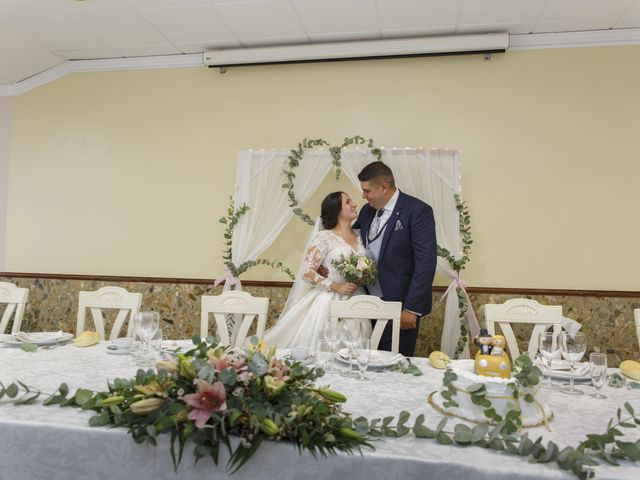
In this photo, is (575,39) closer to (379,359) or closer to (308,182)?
(308,182)

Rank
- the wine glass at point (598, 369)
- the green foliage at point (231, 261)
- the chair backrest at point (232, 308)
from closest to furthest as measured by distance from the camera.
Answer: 1. the wine glass at point (598, 369)
2. the chair backrest at point (232, 308)
3. the green foliage at point (231, 261)

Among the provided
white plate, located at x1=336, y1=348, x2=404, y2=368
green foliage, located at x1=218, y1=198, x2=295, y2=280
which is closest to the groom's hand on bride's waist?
green foliage, located at x1=218, y1=198, x2=295, y2=280

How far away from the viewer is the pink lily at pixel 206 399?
3.66 ft

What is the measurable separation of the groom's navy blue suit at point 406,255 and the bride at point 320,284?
212mm

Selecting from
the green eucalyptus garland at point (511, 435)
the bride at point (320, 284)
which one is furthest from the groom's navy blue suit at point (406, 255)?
the green eucalyptus garland at point (511, 435)

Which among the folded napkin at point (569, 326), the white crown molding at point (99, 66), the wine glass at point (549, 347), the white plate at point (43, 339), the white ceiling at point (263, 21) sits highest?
the white ceiling at point (263, 21)

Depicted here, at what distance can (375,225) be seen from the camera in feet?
12.1

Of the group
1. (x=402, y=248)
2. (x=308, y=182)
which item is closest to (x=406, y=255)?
(x=402, y=248)

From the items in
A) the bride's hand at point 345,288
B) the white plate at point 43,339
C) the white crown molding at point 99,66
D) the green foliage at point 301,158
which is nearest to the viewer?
the white plate at point 43,339

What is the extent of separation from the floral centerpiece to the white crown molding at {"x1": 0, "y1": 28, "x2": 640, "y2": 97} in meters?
3.79

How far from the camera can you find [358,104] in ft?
13.9

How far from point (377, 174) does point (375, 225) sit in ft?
1.27

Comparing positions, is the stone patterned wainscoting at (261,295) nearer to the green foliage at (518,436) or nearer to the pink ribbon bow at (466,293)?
the pink ribbon bow at (466,293)

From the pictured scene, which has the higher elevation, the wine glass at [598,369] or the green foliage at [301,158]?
the green foliage at [301,158]
